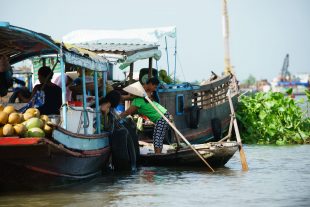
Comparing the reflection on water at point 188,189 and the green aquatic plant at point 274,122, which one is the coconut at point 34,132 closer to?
the reflection on water at point 188,189

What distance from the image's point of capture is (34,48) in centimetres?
965

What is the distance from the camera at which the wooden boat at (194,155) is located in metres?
10.1

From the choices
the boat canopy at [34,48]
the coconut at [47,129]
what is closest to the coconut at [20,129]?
the coconut at [47,129]

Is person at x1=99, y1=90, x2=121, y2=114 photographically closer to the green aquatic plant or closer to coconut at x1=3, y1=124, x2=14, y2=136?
coconut at x1=3, y1=124, x2=14, y2=136

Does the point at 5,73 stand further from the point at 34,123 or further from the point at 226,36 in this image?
the point at 226,36

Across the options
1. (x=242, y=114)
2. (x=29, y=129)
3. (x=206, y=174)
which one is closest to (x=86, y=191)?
(x=29, y=129)

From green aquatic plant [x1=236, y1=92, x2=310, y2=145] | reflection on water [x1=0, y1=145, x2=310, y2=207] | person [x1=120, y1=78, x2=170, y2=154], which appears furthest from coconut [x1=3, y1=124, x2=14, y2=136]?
green aquatic plant [x1=236, y1=92, x2=310, y2=145]

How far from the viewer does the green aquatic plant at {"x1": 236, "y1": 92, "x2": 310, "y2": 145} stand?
50.6 feet

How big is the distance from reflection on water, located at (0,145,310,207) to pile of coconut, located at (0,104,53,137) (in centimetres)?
86

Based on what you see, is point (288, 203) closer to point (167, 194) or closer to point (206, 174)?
point (167, 194)

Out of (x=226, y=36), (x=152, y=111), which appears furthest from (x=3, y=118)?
(x=226, y=36)

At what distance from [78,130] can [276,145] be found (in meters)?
7.78

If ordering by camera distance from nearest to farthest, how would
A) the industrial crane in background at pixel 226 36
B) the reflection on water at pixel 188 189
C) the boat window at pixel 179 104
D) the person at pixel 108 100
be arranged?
the reflection on water at pixel 188 189 → the person at pixel 108 100 → the boat window at pixel 179 104 → the industrial crane in background at pixel 226 36

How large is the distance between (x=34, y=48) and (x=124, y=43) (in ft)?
12.9
